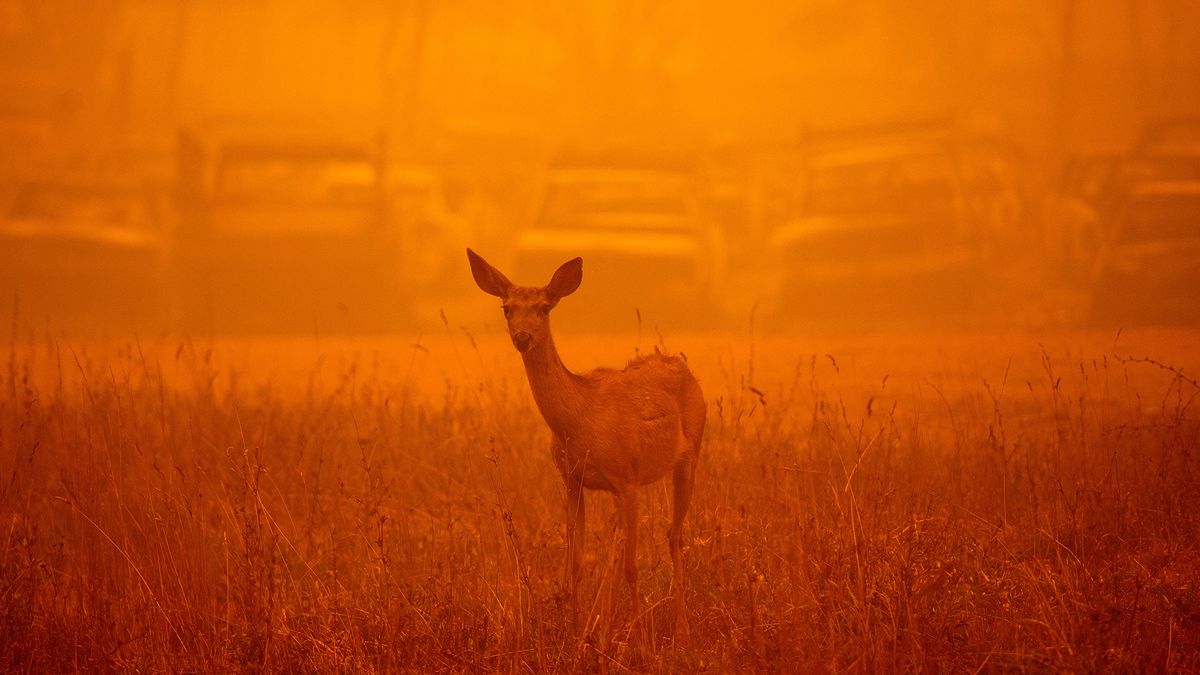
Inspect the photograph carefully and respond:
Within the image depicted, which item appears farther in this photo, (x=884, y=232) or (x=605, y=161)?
(x=605, y=161)

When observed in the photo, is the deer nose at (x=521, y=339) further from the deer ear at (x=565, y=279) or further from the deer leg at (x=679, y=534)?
the deer leg at (x=679, y=534)

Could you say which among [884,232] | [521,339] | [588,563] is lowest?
[588,563]

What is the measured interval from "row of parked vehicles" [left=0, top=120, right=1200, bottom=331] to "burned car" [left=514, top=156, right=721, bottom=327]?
0.02 m

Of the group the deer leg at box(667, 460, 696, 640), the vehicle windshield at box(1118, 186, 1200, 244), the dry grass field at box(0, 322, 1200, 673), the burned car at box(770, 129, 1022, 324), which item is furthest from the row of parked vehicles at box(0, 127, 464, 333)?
the deer leg at box(667, 460, 696, 640)

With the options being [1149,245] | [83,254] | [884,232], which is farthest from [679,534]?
[83,254]

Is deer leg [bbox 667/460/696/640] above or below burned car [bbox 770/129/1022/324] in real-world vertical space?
below

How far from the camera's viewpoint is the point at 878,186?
12.0 m

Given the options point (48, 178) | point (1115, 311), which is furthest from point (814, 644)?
point (48, 178)

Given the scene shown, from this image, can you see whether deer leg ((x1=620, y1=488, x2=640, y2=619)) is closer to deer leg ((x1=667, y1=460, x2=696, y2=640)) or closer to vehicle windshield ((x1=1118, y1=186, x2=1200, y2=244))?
deer leg ((x1=667, y1=460, x2=696, y2=640))

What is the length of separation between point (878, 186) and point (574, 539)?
864cm

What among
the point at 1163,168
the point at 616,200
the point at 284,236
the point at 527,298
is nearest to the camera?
the point at 527,298

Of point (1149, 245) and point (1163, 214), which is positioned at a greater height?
point (1163, 214)

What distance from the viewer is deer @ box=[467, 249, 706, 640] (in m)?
4.21

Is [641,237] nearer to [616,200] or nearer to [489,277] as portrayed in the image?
[616,200]
